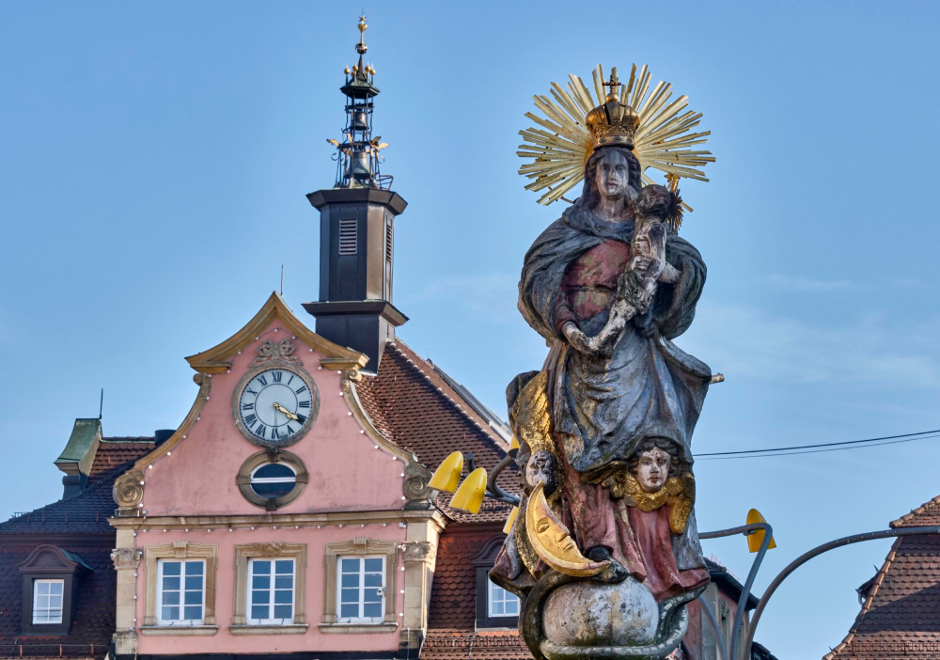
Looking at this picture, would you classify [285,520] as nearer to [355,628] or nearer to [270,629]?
[270,629]

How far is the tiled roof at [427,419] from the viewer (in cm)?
5288

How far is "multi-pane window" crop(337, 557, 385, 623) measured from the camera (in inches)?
2009

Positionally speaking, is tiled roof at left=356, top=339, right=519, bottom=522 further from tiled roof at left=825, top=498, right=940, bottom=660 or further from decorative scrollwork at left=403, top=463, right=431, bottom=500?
tiled roof at left=825, top=498, right=940, bottom=660

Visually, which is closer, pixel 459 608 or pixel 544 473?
pixel 544 473

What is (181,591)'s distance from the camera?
52.1 meters

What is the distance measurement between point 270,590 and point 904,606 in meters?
13.2

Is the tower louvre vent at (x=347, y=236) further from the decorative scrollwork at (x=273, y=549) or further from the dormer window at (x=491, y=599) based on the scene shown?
the dormer window at (x=491, y=599)

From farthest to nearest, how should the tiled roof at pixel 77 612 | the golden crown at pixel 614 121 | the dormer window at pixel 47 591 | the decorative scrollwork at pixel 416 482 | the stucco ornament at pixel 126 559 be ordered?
the dormer window at pixel 47 591 < the stucco ornament at pixel 126 559 < the tiled roof at pixel 77 612 < the decorative scrollwork at pixel 416 482 < the golden crown at pixel 614 121

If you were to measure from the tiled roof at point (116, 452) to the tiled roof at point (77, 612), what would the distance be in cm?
416

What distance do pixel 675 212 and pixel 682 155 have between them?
0.42 metres

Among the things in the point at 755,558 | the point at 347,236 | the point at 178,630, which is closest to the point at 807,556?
the point at 755,558

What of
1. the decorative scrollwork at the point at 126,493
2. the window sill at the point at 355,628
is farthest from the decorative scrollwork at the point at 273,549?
the decorative scrollwork at the point at 126,493

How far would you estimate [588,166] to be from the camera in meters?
16.7

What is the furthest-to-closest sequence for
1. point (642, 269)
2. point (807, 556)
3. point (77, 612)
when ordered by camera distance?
point (77, 612) → point (807, 556) → point (642, 269)
